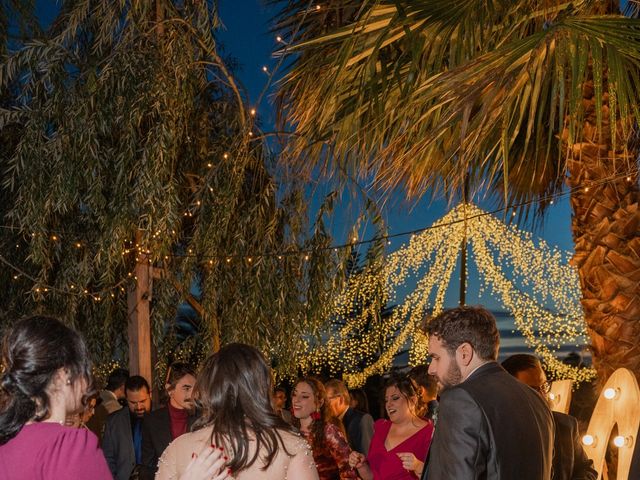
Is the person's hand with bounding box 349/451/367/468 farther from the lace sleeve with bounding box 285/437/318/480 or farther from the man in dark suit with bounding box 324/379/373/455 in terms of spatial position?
the lace sleeve with bounding box 285/437/318/480

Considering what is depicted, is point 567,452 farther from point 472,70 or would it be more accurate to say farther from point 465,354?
point 472,70

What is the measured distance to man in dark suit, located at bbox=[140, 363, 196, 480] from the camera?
20.2 feet

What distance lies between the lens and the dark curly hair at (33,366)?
8.13 ft

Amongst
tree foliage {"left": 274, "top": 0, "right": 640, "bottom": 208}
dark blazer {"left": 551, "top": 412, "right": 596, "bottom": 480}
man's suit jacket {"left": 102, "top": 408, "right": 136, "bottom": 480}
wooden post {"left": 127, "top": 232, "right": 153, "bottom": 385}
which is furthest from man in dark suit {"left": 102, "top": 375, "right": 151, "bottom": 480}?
wooden post {"left": 127, "top": 232, "right": 153, "bottom": 385}

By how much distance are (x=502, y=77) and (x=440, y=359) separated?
6.25 ft

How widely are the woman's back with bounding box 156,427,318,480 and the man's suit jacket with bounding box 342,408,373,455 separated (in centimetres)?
509

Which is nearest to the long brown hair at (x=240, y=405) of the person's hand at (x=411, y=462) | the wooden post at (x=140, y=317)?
the person's hand at (x=411, y=462)

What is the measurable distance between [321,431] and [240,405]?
326cm

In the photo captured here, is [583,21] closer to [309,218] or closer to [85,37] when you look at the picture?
[309,218]

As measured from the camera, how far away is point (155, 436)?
20.2ft

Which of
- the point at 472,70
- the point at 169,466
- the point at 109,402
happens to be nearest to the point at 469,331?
the point at 169,466

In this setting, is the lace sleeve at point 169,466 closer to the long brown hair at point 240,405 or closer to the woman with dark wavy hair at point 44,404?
the long brown hair at point 240,405

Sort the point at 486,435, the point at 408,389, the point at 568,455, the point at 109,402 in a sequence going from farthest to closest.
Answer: the point at 109,402 → the point at 408,389 → the point at 568,455 → the point at 486,435

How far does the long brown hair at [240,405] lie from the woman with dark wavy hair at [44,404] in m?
0.67
